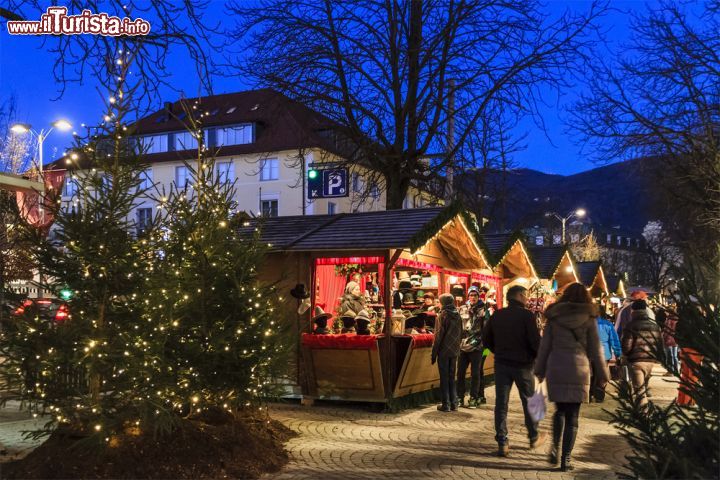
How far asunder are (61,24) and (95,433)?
3906 millimetres

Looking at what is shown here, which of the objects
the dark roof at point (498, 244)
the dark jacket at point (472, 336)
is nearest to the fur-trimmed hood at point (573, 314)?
the dark jacket at point (472, 336)

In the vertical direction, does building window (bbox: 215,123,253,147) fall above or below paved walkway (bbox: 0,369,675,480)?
above

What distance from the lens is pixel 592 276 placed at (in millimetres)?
27719

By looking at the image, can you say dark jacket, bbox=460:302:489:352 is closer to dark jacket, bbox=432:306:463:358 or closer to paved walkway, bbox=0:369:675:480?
dark jacket, bbox=432:306:463:358

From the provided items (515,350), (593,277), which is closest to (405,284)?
(515,350)

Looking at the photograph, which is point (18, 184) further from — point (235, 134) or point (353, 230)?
point (235, 134)

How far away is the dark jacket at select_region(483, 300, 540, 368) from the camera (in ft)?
25.4

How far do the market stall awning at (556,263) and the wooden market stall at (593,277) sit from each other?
90.3 inches

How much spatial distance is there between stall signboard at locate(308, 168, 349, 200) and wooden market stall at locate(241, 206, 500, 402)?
1.61 m

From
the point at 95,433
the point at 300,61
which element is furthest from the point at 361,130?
the point at 95,433

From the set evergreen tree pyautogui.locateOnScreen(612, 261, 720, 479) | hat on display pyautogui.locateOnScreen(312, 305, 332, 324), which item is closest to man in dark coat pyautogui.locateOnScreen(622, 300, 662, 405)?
hat on display pyautogui.locateOnScreen(312, 305, 332, 324)

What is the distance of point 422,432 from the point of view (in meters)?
9.00

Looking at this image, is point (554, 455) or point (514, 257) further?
point (514, 257)

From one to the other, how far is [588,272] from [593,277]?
35 centimetres
